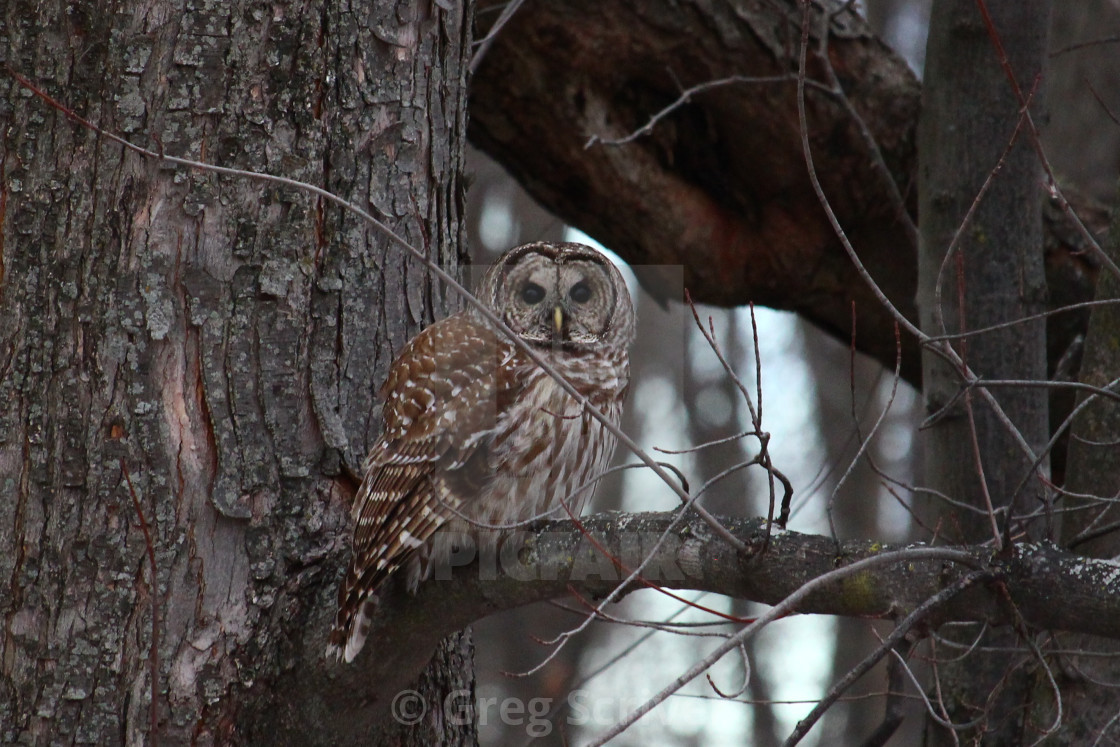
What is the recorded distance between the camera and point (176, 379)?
110 inches

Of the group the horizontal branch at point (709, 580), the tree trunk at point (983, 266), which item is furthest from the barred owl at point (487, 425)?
the tree trunk at point (983, 266)

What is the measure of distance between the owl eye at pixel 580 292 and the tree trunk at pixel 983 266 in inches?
44.1

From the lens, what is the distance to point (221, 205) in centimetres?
287

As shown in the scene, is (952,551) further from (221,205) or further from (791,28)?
(791,28)

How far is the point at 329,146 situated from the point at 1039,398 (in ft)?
8.00

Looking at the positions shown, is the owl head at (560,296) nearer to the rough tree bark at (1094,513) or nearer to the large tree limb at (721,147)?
the large tree limb at (721,147)

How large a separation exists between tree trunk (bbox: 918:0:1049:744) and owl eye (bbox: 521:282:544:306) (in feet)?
4.19

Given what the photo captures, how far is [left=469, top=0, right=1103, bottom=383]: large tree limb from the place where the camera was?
4.32 m

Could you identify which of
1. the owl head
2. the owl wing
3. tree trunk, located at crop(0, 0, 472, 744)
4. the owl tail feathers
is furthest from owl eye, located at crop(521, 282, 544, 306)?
the owl tail feathers

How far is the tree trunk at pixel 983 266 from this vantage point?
370cm

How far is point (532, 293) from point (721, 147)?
1422 mm

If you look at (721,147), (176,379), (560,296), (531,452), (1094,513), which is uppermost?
(721,147)

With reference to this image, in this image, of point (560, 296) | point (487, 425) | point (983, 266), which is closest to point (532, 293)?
point (560, 296)

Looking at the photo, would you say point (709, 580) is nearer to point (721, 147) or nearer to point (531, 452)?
point (531, 452)
